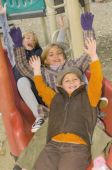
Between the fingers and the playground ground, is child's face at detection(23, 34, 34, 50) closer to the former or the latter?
the fingers

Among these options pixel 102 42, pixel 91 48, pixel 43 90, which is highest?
pixel 91 48

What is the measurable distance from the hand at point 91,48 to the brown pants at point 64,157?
1.64 feet

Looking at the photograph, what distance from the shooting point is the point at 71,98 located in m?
2.53

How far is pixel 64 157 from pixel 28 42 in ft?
3.35

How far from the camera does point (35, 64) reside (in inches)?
109

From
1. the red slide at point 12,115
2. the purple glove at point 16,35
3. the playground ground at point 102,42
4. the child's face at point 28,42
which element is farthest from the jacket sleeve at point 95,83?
the playground ground at point 102,42

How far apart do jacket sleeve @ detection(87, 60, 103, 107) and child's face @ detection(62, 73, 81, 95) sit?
0.08 meters

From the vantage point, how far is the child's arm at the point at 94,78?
2.45m

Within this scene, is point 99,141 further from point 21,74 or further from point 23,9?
point 23,9

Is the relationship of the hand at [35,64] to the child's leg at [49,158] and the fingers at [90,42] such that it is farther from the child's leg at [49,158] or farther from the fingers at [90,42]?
the child's leg at [49,158]

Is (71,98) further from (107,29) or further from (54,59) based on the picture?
(107,29)

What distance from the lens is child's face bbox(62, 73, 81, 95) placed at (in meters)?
2.52

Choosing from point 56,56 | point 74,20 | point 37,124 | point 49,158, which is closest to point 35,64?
point 56,56

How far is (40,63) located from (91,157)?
73 cm
